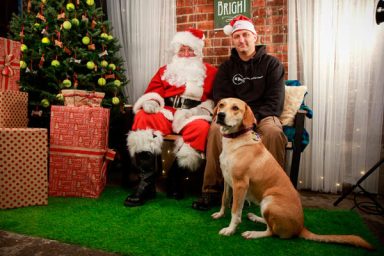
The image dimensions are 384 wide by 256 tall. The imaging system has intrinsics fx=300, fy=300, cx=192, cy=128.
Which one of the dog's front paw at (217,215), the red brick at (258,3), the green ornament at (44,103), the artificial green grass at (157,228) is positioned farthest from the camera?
the red brick at (258,3)

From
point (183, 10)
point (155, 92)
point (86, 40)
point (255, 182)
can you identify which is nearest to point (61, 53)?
point (86, 40)

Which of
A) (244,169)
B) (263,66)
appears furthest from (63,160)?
(263,66)

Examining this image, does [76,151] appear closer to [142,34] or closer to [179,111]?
[179,111]

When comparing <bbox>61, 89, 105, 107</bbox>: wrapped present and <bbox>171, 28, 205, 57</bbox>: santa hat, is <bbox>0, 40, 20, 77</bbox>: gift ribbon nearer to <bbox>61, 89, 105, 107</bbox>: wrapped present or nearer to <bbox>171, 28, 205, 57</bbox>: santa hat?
<bbox>61, 89, 105, 107</bbox>: wrapped present

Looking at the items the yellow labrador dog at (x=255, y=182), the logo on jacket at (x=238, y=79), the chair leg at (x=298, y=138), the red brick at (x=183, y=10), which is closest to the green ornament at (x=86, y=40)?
the red brick at (x=183, y=10)

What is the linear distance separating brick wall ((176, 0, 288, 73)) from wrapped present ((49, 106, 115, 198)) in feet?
5.56

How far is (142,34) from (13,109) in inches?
79.2

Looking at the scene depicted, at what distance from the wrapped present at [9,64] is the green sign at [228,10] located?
88.0 inches

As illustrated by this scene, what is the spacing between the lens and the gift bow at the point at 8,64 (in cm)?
273

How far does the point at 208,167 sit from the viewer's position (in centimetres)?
264

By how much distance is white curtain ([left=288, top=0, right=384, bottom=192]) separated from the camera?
120 inches

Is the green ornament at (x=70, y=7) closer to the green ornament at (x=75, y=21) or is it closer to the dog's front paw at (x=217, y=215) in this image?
the green ornament at (x=75, y=21)

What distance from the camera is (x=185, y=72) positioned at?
11.0 ft

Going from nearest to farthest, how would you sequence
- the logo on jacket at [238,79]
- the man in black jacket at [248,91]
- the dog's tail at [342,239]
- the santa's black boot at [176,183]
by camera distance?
1. the dog's tail at [342,239]
2. the man in black jacket at [248,91]
3. the santa's black boot at [176,183]
4. the logo on jacket at [238,79]
